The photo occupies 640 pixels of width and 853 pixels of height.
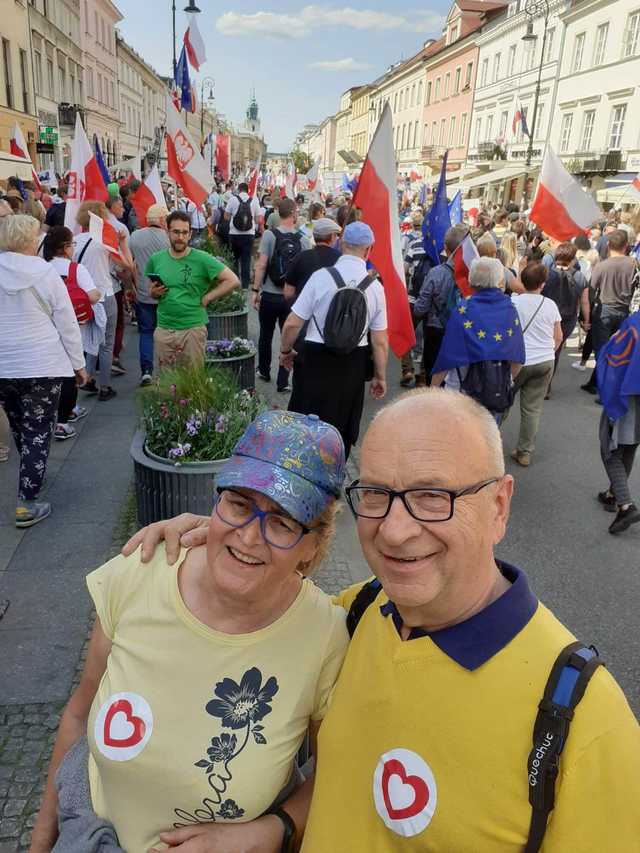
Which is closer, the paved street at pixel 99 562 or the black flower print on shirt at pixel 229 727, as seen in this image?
the black flower print on shirt at pixel 229 727

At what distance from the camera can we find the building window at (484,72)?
46344mm

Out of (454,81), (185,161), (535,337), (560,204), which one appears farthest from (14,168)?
(454,81)

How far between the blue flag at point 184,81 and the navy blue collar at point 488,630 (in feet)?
51.6

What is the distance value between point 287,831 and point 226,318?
7.28 metres

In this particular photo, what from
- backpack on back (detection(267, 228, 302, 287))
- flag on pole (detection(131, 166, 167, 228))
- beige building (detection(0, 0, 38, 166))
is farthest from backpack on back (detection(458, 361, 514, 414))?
beige building (detection(0, 0, 38, 166))

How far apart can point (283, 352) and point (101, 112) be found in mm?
59705

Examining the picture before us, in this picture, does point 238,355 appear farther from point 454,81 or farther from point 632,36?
point 454,81

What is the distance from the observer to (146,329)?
302 inches

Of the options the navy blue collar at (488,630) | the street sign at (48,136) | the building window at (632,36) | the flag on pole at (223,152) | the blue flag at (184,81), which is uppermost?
the building window at (632,36)

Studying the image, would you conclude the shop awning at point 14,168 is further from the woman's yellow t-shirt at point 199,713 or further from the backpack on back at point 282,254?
the woman's yellow t-shirt at point 199,713

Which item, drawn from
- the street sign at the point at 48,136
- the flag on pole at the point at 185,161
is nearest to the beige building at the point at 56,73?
the street sign at the point at 48,136

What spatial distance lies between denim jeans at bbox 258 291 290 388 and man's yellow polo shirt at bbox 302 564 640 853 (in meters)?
6.44

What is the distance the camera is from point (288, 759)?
161cm

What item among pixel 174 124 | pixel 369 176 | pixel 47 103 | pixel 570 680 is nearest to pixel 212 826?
pixel 570 680
